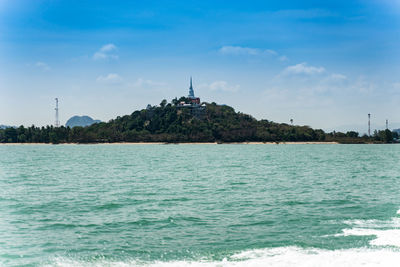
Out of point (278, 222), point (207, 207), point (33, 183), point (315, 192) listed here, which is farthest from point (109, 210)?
point (33, 183)

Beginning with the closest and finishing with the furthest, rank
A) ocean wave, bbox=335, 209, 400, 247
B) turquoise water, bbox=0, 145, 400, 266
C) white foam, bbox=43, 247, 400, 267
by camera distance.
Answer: white foam, bbox=43, 247, 400, 267, turquoise water, bbox=0, 145, 400, 266, ocean wave, bbox=335, 209, 400, 247

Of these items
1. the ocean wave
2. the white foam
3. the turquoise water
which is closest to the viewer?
the white foam

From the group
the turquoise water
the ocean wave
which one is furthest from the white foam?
the ocean wave

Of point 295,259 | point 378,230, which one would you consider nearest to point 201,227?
point 295,259

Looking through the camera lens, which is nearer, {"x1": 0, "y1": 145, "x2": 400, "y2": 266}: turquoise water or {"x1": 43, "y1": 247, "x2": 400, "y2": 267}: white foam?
{"x1": 43, "y1": 247, "x2": 400, "y2": 267}: white foam

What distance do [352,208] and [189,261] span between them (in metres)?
15.8

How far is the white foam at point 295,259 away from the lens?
617 inches

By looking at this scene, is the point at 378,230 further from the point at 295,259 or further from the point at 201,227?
the point at 201,227

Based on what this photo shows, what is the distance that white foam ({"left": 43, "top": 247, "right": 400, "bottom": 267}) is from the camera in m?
15.7

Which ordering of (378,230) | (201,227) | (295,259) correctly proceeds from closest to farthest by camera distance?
1. (295,259)
2. (378,230)
3. (201,227)

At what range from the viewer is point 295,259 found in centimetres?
1627

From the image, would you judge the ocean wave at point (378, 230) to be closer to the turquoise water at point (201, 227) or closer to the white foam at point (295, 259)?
the turquoise water at point (201, 227)

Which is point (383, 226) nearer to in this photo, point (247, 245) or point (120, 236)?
point (247, 245)

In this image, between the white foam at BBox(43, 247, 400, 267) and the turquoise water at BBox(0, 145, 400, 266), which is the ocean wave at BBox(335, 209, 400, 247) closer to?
the turquoise water at BBox(0, 145, 400, 266)
